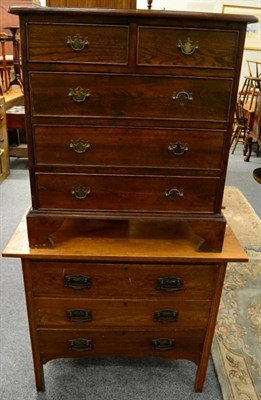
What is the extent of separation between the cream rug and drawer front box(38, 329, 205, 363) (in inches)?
9.2

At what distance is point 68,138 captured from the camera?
3.85ft

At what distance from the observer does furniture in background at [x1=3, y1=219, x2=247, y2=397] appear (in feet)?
4.26

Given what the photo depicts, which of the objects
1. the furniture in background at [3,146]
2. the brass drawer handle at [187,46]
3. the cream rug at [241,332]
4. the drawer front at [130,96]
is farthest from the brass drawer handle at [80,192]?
the furniture in background at [3,146]

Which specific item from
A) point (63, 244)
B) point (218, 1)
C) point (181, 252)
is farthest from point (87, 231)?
point (218, 1)

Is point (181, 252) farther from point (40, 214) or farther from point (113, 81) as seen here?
point (113, 81)

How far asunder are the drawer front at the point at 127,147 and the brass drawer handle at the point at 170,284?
414 mm

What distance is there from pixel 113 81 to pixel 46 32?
0.76ft

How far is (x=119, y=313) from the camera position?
1397 mm

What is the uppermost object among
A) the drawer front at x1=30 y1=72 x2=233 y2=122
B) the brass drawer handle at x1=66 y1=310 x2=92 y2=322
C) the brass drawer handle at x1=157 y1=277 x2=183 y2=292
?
the drawer front at x1=30 y1=72 x2=233 y2=122

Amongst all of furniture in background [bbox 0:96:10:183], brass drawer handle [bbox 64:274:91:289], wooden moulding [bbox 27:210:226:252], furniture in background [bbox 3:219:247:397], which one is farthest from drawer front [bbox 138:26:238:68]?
furniture in background [bbox 0:96:10:183]

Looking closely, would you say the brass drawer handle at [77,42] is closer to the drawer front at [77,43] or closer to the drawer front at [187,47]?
the drawer front at [77,43]

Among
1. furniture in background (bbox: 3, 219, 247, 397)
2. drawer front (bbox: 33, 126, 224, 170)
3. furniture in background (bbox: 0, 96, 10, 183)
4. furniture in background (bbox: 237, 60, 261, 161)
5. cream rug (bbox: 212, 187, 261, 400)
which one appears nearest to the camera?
drawer front (bbox: 33, 126, 224, 170)

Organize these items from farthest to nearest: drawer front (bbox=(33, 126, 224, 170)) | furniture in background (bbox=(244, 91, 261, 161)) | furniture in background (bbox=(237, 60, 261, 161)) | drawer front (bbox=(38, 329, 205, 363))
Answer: furniture in background (bbox=(237, 60, 261, 161)) < furniture in background (bbox=(244, 91, 261, 161)) < drawer front (bbox=(38, 329, 205, 363)) < drawer front (bbox=(33, 126, 224, 170))

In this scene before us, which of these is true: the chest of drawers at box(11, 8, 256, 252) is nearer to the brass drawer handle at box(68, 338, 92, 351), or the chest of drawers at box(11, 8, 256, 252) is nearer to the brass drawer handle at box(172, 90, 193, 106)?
the brass drawer handle at box(172, 90, 193, 106)
